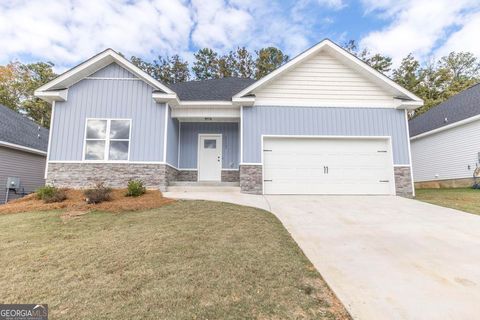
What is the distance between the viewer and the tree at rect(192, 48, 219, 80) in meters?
25.7

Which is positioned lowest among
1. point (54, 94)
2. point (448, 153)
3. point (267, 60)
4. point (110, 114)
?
point (448, 153)

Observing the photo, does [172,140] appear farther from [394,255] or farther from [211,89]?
[394,255]

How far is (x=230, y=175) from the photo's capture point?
39.1ft

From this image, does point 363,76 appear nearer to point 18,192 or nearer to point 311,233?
point 311,233

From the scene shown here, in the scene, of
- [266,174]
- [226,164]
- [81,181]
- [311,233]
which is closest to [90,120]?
[81,181]

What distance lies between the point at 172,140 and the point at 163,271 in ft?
26.0

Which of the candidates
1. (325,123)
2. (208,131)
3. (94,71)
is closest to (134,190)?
(208,131)

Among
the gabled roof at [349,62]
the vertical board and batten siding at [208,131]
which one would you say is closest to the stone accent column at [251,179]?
the vertical board and batten siding at [208,131]

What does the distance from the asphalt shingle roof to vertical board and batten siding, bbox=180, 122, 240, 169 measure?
1222mm

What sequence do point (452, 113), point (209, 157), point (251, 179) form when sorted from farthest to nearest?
point (452, 113) < point (209, 157) < point (251, 179)

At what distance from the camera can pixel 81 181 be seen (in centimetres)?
970

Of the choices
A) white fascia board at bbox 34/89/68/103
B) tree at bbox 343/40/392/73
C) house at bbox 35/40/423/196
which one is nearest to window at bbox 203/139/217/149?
house at bbox 35/40/423/196

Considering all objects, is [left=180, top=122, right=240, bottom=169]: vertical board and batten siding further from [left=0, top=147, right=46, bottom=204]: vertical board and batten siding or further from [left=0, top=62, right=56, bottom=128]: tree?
[left=0, top=62, right=56, bottom=128]: tree

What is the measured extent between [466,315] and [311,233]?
113 inches
